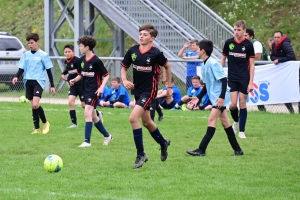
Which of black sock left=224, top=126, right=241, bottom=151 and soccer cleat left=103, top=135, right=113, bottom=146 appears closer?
black sock left=224, top=126, right=241, bottom=151

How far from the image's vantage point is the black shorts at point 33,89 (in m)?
13.8

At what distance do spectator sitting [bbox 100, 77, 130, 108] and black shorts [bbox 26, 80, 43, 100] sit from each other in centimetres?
512

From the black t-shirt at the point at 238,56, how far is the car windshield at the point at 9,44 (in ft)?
47.2

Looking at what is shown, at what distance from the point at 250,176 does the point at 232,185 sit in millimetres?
644

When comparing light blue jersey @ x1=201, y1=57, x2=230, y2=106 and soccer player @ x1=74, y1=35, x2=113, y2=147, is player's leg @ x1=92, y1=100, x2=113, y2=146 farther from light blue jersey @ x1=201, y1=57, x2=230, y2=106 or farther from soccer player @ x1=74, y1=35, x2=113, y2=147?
light blue jersey @ x1=201, y1=57, x2=230, y2=106

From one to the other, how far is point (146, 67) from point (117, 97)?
9.70 meters

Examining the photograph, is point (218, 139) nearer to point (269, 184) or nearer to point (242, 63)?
point (242, 63)

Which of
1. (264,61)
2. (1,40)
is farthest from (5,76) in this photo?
(264,61)

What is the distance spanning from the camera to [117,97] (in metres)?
19.3

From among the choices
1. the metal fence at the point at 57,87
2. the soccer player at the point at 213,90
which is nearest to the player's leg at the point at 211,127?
the soccer player at the point at 213,90

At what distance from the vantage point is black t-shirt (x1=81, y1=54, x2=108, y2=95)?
1199cm

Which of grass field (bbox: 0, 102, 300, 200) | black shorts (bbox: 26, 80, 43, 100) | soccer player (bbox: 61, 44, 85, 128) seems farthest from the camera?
soccer player (bbox: 61, 44, 85, 128)

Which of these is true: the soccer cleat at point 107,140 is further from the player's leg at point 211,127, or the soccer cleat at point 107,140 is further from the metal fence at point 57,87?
the metal fence at point 57,87

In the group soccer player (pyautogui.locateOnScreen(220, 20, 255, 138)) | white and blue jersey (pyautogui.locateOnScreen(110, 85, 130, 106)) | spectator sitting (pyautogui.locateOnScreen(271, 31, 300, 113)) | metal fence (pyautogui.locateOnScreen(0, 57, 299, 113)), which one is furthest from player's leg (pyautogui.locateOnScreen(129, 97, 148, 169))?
metal fence (pyautogui.locateOnScreen(0, 57, 299, 113))
